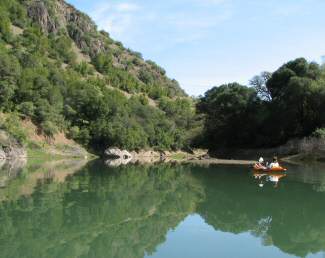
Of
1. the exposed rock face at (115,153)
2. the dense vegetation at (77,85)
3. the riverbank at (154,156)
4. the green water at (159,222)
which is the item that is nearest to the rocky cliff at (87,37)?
the dense vegetation at (77,85)

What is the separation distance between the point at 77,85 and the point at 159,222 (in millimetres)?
79749

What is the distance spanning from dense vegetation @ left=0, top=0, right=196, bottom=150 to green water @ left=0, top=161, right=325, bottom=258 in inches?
2009

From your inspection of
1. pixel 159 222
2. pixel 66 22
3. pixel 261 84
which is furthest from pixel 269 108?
pixel 66 22

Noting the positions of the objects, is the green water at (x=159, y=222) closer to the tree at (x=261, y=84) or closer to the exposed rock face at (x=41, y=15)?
the tree at (x=261, y=84)

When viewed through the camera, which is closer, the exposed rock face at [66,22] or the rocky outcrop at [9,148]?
the rocky outcrop at [9,148]

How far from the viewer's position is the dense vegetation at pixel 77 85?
75000 mm

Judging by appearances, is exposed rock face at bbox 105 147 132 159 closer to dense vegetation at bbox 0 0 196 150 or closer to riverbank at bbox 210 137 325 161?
dense vegetation at bbox 0 0 196 150

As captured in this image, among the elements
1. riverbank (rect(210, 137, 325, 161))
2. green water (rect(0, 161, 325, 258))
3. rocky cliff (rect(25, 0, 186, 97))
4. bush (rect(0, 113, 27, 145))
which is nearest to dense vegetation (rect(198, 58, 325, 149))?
riverbank (rect(210, 137, 325, 161))

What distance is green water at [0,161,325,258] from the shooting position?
11.8 metres

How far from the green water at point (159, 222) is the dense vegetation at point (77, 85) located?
51028 mm

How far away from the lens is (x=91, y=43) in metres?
144

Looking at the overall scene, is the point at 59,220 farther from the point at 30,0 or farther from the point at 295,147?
the point at 30,0

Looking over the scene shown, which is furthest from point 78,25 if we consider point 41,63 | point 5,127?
point 5,127

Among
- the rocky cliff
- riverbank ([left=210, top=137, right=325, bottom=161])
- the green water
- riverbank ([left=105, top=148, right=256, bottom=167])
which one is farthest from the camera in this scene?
the rocky cliff
